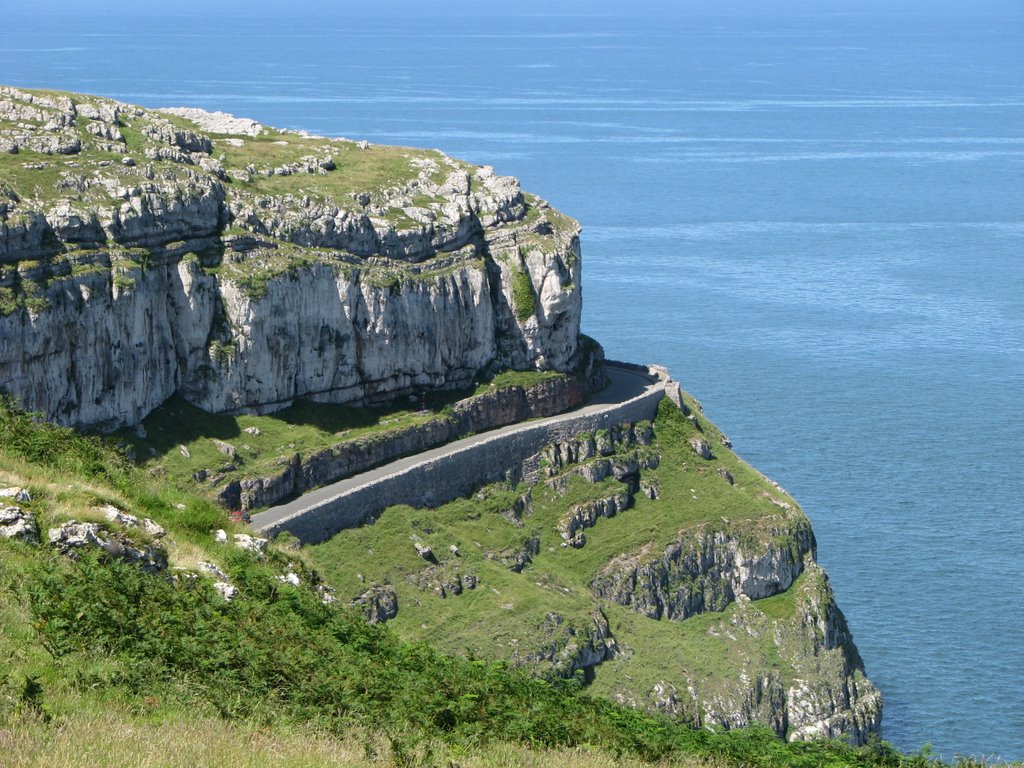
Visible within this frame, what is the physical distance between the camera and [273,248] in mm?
82750

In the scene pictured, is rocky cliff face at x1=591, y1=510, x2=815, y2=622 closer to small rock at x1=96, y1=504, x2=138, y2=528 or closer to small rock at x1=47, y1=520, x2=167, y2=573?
small rock at x1=96, y1=504, x2=138, y2=528

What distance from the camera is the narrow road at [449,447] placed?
7531 cm

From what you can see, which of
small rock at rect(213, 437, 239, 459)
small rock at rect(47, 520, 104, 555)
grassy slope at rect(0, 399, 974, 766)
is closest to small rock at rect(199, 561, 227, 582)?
grassy slope at rect(0, 399, 974, 766)

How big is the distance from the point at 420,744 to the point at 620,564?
55.9 meters

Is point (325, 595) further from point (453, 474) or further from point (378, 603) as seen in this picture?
point (453, 474)

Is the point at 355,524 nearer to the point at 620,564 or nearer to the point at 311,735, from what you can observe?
the point at 620,564

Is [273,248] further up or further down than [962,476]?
further up

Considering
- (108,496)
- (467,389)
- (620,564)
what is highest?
(108,496)

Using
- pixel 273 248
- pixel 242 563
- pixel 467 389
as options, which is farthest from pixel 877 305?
pixel 242 563

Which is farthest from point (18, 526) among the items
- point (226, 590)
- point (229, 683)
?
point (229, 683)

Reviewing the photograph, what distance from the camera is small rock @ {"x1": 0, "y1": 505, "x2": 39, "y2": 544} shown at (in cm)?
3219

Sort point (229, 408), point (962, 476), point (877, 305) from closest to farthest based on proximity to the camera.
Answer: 1. point (229, 408)
2. point (962, 476)
3. point (877, 305)

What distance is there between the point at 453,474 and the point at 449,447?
92.8 inches

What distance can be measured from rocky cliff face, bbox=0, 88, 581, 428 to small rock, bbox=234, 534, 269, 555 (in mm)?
32652
